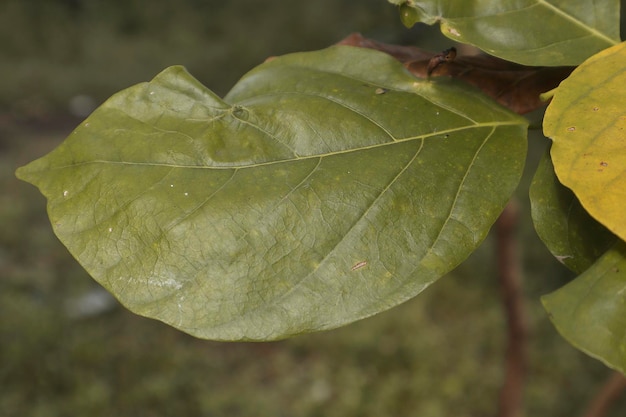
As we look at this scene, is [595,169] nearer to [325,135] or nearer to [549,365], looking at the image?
[325,135]

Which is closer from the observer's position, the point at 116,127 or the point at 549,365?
the point at 116,127

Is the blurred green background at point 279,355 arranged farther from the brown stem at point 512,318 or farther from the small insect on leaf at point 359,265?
the small insect on leaf at point 359,265

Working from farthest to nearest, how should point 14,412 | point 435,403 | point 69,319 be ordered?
point 69,319
point 435,403
point 14,412

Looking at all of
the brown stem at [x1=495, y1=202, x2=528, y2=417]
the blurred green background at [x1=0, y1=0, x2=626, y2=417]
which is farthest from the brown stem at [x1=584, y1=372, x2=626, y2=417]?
the blurred green background at [x1=0, y1=0, x2=626, y2=417]

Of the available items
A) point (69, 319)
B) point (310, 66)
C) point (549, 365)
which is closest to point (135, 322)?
point (69, 319)

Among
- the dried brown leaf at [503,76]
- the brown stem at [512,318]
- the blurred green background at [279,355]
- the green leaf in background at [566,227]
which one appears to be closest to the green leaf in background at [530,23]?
the dried brown leaf at [503,76]

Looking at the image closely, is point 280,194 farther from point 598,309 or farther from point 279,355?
point 279,355

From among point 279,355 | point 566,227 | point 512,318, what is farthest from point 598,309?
point 279,355
